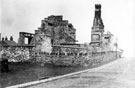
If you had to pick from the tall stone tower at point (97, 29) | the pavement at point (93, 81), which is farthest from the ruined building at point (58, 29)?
the pavement at point (93, 81)

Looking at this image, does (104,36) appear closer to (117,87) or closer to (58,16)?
(58,16)

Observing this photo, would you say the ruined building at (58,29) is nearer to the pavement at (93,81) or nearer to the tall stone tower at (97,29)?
the tall stone tower at (97,29)

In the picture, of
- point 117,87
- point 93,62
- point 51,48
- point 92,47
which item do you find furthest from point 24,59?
point 117,87

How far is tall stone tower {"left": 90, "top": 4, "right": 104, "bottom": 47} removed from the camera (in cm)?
3838

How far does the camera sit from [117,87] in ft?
35.8

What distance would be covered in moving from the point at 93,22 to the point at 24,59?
729 inches

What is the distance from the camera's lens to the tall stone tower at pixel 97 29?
126ft

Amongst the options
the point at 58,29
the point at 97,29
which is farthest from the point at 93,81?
the point at 58,29

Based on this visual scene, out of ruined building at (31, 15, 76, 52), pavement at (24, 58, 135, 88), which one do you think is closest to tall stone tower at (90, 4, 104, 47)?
ruined building at (31, 15, 76, 52)

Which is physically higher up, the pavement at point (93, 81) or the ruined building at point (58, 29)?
the ruined building at point (58, 29)

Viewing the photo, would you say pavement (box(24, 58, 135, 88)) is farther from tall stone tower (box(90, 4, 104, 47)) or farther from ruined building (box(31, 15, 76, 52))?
ruined building (box(31, 15, 76, 52))

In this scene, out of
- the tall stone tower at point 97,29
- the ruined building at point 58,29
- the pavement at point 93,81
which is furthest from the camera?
the ruined building at point 58,29

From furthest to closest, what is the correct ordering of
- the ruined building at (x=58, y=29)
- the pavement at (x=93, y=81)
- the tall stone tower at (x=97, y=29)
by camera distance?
1. the ruined building at (x=58, y=29)
2. the tall stone tower at (x=97, y=29)
3. the pavement at (x=93, y=81)

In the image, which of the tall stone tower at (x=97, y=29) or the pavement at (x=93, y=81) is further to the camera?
the tall stone tower at (x=97, y=29)
